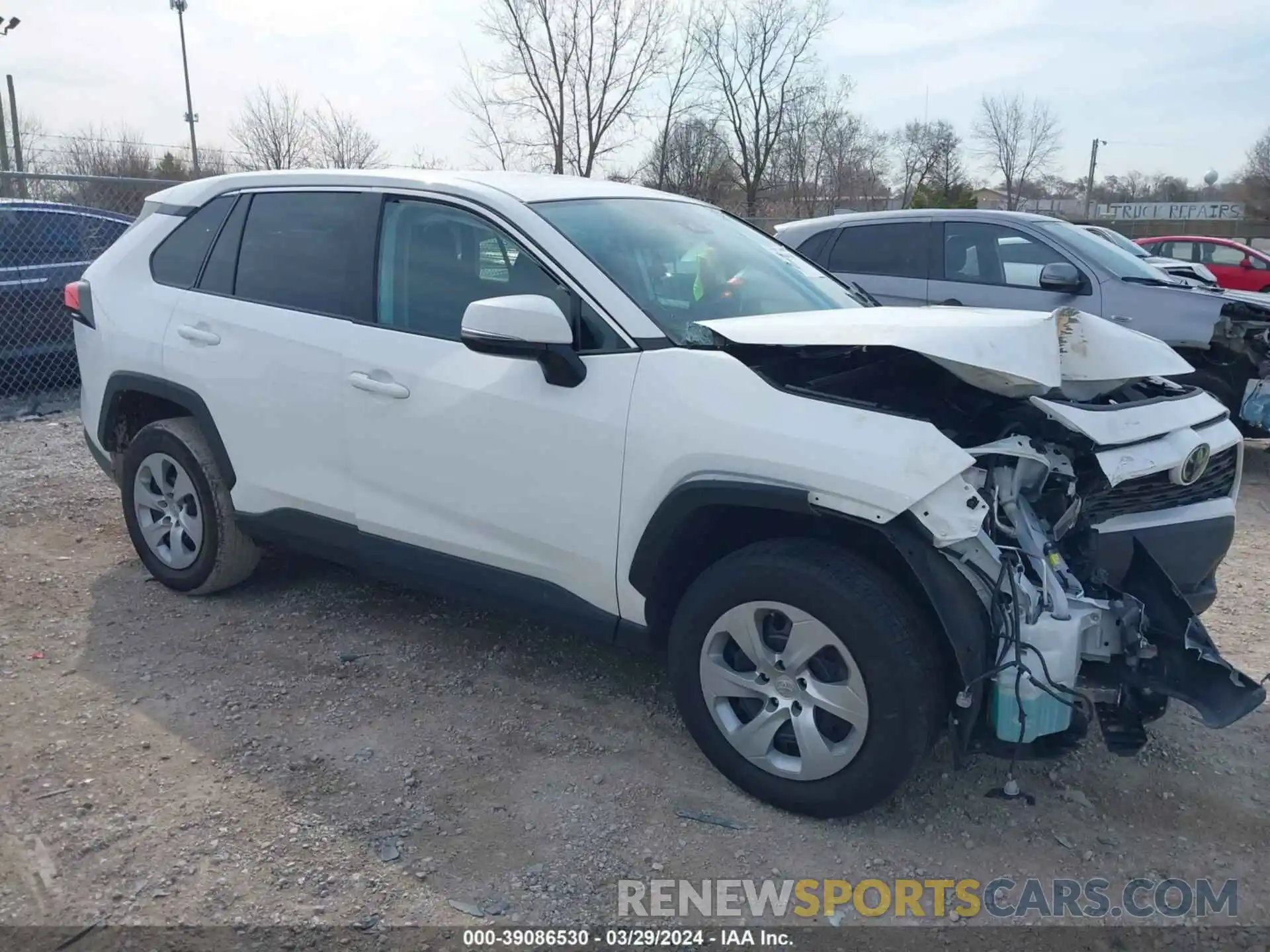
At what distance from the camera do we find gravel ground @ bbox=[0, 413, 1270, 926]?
276cm

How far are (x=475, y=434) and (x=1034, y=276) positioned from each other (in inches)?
226

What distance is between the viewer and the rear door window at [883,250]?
809cm

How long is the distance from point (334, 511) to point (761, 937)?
2.22 metres

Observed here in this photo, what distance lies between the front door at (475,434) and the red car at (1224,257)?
679 inches

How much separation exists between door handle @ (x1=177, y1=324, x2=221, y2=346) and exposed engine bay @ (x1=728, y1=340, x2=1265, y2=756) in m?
2.24

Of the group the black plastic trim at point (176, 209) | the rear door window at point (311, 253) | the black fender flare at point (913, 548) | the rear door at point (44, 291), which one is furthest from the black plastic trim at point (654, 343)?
the rear door at point (44, 291)

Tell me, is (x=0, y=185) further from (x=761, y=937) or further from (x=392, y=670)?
(x=761, y=937)

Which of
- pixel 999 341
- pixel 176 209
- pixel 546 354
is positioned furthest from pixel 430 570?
pixel 176 209

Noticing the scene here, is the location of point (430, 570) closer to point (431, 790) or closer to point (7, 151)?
Result: point (431, 790)

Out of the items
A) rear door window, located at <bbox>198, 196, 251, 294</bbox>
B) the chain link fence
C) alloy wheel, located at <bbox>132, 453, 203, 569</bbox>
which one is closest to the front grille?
rear door window, located at <bbox>198, 196, 251, 294</bbox>

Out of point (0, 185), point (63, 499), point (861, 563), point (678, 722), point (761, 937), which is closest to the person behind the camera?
point (761, 937)

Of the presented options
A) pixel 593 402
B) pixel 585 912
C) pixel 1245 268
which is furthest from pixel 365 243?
pixel 1245 268

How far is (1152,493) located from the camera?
10.3 ft

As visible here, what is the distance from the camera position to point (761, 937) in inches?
102
